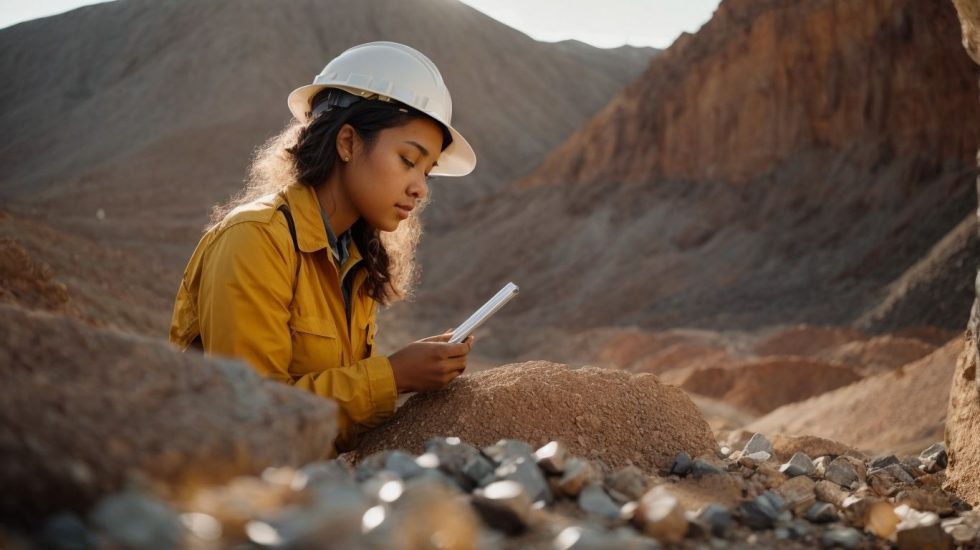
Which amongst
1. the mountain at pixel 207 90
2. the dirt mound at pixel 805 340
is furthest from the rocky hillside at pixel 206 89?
the dirt mound at pixel 805 340

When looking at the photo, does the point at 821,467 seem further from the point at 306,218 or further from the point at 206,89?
the point at 206,89

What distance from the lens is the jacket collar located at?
9.77ft

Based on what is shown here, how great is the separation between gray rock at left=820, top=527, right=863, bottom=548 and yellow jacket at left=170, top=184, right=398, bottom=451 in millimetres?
1452

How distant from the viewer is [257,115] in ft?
128

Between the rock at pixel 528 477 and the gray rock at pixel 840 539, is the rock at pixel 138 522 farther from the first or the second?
the gray rock at pixel 840 539

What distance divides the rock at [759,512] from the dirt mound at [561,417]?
550 millimetres

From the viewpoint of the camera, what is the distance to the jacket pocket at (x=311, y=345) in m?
2.97

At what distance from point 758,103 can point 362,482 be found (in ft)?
80.1

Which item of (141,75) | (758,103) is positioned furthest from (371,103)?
(141,75)

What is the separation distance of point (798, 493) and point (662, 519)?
93cm

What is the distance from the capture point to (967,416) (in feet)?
11.4

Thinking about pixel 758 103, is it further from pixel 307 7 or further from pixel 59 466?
pixel 307 7

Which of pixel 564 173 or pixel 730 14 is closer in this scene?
pixel 730 14

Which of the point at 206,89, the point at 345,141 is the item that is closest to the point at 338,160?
the point at 345,141
